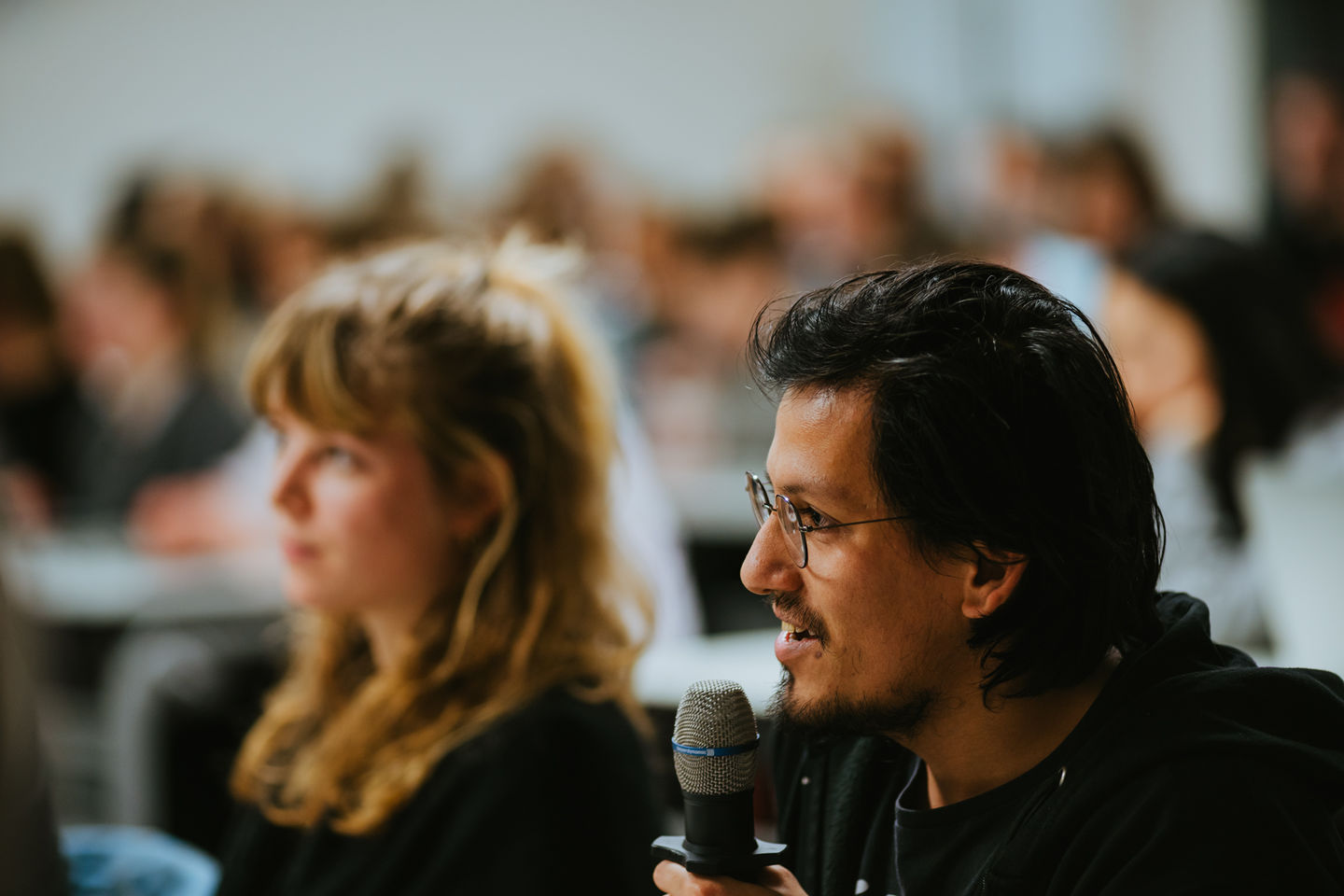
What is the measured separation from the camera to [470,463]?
161cm

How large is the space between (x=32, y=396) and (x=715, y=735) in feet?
13.7

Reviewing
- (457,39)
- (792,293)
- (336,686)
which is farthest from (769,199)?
(792,293)

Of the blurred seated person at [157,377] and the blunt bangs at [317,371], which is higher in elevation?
the blunt bangs at [317,371]

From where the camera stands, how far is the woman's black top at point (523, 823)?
4.71ft

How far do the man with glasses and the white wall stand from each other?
22.9 feet

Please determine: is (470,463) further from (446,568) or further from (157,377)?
(157,377)

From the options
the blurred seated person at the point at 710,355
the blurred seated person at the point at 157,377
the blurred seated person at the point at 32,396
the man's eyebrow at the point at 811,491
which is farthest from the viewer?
the blurred seated person at the point at 710,355

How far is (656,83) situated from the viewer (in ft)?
26.3

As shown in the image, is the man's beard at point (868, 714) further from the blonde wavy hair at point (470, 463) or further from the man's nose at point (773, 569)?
the blonde wavy hair at point (470, 463)

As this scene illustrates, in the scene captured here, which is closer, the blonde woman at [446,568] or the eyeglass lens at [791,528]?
the eyeglass lens at [791,528]

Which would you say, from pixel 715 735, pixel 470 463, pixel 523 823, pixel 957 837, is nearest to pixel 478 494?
pixel 470 463

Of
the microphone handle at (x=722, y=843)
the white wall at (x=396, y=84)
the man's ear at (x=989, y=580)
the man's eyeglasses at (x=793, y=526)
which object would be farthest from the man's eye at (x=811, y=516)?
the white wall at (x=396, y=84)

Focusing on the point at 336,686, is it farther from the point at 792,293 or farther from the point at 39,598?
the point at 39,598

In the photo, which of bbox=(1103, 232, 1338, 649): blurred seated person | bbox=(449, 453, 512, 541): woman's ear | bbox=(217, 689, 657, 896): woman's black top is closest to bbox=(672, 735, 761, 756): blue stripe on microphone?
bbox=(217, 689, 657, 896): woman's black top
